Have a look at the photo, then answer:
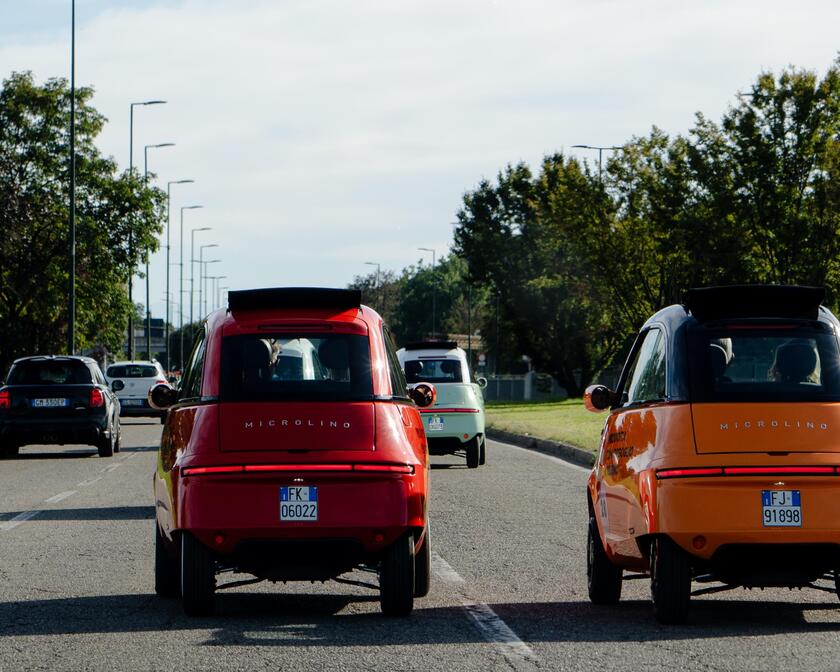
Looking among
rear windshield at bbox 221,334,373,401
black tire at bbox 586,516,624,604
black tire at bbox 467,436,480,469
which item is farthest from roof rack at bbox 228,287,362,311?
black tire at bbox 467,436,480,469

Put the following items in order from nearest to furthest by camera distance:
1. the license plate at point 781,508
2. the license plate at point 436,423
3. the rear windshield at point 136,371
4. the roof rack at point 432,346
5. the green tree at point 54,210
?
the license plate at point 781,508, the license plate at point 436,423, the roof rack at point 432,346, the rear windshield at point 136,371, the green tree at point 54,210

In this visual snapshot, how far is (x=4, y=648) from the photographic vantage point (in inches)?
317

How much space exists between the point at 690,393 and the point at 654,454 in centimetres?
36

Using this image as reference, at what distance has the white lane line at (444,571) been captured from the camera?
10805 millimetres

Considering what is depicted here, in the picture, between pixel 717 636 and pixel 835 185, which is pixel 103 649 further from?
pixel 835 185

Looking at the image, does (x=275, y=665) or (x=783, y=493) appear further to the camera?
(x=783, y=493)

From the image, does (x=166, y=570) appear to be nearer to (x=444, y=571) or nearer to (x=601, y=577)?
(x=444, y=571)

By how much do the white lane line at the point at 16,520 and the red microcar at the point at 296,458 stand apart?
5709 mm

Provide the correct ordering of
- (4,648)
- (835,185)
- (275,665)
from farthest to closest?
(835,185) → (4,648) → (275,665)

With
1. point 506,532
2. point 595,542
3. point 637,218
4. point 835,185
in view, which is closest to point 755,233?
point 835,185

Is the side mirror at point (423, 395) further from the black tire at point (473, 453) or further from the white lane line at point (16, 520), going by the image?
the black tire at point (473, 453)

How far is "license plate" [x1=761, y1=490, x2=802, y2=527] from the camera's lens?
8.22m

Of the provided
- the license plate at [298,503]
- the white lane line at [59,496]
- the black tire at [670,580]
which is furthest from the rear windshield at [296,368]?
the white lane line at [59,496]

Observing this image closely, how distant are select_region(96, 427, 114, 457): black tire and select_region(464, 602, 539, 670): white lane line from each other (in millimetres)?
17796
